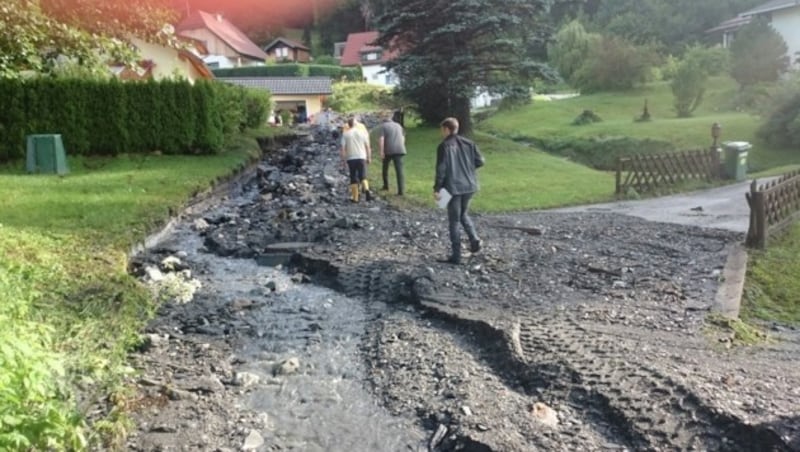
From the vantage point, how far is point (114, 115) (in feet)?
66.7

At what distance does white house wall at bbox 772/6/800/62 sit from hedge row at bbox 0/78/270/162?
3404 cm

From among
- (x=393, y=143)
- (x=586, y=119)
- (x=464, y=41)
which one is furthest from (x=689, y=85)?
(x=393, y=143)

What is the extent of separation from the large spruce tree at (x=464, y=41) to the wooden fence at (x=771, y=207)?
14.3 metres

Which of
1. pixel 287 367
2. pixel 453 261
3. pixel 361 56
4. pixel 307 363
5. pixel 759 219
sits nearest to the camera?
pixel 287 367

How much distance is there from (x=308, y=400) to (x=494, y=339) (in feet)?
6.32

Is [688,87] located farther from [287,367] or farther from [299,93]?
[287,367]

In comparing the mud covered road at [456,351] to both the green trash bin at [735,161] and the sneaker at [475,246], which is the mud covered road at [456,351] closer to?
the sneaker at [475,246]

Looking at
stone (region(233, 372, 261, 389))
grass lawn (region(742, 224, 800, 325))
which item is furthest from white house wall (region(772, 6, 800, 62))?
stone (region(233, 372, 261, 389))

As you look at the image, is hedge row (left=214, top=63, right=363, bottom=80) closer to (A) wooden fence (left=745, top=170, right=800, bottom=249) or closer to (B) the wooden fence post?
(A) wooden fence (left=745, top=170, right=800, bottom=249)

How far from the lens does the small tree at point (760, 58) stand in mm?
35219

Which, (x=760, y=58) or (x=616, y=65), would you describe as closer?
(x=760, y=58)

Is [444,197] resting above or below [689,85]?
below

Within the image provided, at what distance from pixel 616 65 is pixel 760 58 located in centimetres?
978

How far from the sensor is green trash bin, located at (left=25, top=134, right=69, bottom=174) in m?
17.3
